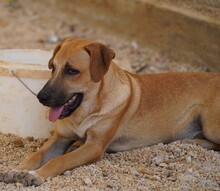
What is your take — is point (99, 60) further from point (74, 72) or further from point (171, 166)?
point (171, 166)

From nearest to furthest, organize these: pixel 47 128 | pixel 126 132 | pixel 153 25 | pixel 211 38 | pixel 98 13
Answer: pixel 126 132 → pixel 47 128 → pixel 211 38 → pixel 153 25 → pixel 98 13

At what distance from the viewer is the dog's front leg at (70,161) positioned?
439 centimetres

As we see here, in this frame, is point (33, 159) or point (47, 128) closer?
point (33, 159)

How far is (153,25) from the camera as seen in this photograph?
8.16 metres

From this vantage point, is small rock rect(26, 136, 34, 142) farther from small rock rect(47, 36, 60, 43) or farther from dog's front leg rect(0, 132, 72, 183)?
small rock rect(47, 36, 60, 43)

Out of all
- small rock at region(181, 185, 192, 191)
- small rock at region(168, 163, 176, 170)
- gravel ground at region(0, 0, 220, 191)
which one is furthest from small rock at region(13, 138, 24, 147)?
small rock at region(181, 185, 192, 191)

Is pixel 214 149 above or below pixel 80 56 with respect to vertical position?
below

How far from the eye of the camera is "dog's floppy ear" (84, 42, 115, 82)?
4660mm

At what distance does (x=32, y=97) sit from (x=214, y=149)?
153 cm

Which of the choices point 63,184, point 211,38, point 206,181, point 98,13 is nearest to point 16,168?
point 63,184

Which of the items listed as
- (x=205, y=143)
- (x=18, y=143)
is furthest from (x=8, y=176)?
(x=205, y=143)

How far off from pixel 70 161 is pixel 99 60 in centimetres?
75

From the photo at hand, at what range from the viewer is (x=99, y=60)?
184 inches

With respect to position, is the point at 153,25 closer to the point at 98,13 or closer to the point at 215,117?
the point at 98,13
